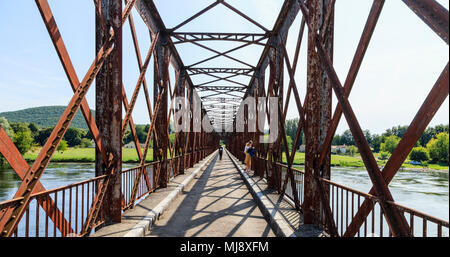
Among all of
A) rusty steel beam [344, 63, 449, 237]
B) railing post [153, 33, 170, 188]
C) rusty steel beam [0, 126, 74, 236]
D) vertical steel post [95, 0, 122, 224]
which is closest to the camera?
rusty steel beam [344, 63, 449, 237]

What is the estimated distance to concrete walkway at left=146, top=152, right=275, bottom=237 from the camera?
5.39 m

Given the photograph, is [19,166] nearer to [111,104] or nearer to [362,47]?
[111,104]

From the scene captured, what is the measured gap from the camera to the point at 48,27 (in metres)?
3.53

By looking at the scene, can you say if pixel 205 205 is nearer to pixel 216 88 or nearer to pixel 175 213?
pixel 175 213

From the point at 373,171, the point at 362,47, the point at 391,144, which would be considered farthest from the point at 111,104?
the point at 391,144

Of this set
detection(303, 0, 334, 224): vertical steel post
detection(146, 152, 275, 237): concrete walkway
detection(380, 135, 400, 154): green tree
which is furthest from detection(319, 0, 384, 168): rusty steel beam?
detection(380, 135, 400, 154): green tree

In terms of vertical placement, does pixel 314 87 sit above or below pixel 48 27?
below

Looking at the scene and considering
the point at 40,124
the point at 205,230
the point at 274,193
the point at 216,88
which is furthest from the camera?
the point at 40,124

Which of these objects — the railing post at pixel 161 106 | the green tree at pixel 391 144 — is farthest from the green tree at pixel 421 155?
the railing post at pixel 161 106

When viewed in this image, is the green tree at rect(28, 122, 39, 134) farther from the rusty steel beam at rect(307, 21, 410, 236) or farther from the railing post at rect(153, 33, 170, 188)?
the rusty steel beam at rect(307, 21, 410, 236)

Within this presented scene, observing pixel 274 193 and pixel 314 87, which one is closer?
pixel 314 87
